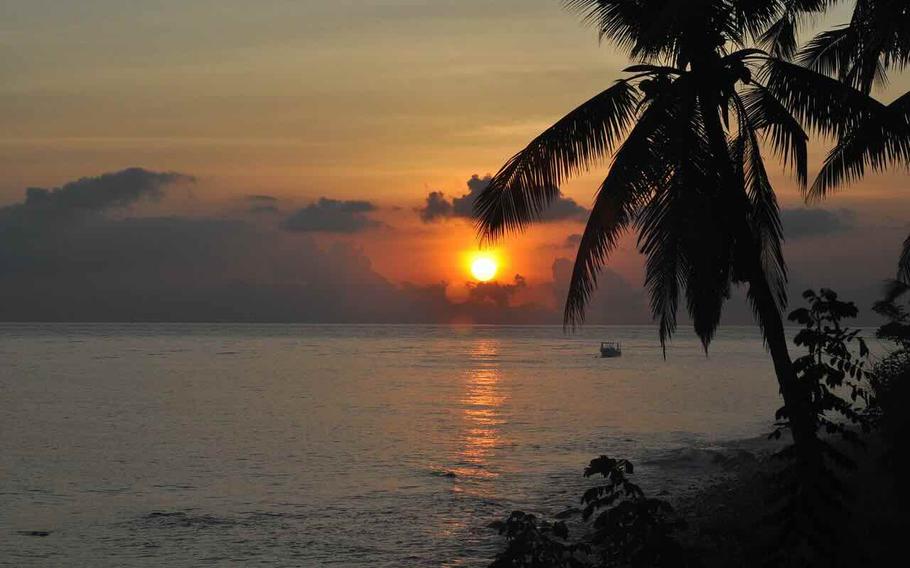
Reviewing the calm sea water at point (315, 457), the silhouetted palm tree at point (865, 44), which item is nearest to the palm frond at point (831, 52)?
the silhouetted palm tree at point (865, 44)

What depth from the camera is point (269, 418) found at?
182 ft

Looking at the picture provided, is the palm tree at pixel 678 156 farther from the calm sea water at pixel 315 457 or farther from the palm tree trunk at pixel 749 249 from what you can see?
the calm sea water at pixel 315 457

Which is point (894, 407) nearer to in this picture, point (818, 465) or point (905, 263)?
point (905, 263)

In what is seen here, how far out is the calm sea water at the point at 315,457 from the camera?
22906 millimetres

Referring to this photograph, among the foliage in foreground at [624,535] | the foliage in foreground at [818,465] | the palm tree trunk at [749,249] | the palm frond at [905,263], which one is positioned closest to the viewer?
the foliage in foreground at [818,465]

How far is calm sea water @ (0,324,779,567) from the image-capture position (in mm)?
22906

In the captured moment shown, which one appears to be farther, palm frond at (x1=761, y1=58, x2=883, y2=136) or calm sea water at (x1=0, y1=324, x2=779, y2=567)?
calm sea water at (x1=0, y1=324, x2=779, y2=567)

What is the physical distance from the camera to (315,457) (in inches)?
1538

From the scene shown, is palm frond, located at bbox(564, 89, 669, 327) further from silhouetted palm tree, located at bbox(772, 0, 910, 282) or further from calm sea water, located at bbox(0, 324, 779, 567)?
calm sea water, located at bbox(0, 324, 779, 567)

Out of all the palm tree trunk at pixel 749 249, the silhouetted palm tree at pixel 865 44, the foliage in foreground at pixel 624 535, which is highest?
the silhouetted palm tree at pixel 865 44

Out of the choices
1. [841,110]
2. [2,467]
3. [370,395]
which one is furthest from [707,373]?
[841,110]

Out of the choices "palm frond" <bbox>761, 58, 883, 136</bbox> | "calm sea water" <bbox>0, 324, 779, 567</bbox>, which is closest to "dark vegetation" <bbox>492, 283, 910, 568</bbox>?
"palm frond" <bbox>761, 58, 883, 136</bbox>

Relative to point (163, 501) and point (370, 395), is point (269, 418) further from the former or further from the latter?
point (163, 501)

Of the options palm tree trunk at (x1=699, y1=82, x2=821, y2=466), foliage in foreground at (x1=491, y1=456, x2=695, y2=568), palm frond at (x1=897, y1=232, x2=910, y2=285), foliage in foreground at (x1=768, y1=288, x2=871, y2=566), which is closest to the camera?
foliage in foreground at (x1=768, y1=288, x2=871, y2=566)
